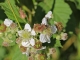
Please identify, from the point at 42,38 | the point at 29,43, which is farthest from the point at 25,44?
the point at 42,38

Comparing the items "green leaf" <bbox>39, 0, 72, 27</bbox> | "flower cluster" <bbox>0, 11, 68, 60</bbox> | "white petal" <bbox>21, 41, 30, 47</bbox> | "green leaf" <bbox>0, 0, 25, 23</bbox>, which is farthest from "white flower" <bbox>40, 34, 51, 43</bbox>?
"green leaf" <bbox>39, 0, 72, 27</bbox>

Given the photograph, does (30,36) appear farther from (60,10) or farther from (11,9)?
(60,10)

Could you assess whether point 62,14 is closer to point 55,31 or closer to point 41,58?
point 55,31

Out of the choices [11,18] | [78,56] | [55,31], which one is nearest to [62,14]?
[55,31]

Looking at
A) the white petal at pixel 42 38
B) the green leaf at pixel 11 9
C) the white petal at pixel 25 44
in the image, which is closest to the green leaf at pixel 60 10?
the green leaf at pixel 11 9

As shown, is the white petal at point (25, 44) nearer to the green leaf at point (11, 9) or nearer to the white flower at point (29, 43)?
the white flower at point (29, 43)

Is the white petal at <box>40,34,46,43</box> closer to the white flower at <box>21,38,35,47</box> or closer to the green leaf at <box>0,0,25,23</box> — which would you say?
the white flower at <box>21,38,35,47</box>

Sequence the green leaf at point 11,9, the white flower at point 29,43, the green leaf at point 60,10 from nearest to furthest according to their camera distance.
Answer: the white flower at point 29,43 < the green leaf at point 11,9 < the green leaf at point 60,10
